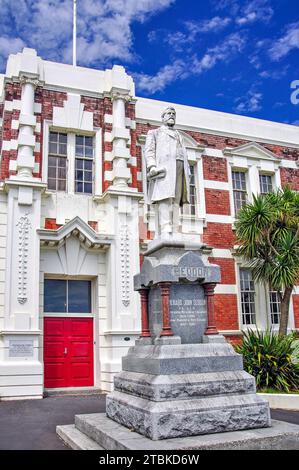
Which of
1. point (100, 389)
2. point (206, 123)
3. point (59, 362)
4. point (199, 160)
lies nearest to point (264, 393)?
point (100, 389)

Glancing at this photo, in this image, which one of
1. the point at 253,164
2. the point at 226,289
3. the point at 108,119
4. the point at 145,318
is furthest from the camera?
the point at 253,164

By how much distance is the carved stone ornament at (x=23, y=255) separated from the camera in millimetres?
13008

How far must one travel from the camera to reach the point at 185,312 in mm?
7043

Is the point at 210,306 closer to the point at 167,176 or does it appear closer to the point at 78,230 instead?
the point at 167,176

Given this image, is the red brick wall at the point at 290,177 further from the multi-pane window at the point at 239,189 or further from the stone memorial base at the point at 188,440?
the stone memorial base at the point at 188,440

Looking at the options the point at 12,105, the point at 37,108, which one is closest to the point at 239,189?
the point at 37,108

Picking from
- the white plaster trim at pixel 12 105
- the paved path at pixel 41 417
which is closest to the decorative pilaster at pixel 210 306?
the paved path at pixel 41 417

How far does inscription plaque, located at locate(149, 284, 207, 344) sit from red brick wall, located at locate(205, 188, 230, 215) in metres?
9.98

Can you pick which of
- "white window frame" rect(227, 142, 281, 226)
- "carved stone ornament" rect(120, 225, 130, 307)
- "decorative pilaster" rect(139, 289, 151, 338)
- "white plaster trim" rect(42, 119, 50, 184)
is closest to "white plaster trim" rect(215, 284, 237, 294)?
"white window frame" rect(227, 142, 281, 226)

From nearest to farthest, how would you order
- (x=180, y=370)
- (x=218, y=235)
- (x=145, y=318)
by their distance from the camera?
(x=180, y=370) → (x=145, y=318) → (x=218, y=235)

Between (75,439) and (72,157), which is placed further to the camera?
(72,157)

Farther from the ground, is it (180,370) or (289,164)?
(289,164)

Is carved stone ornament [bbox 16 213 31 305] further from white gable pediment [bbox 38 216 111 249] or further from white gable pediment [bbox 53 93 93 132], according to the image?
white gable pediment [bbox 53 93 93 132]

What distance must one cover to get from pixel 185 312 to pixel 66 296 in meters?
8.04
